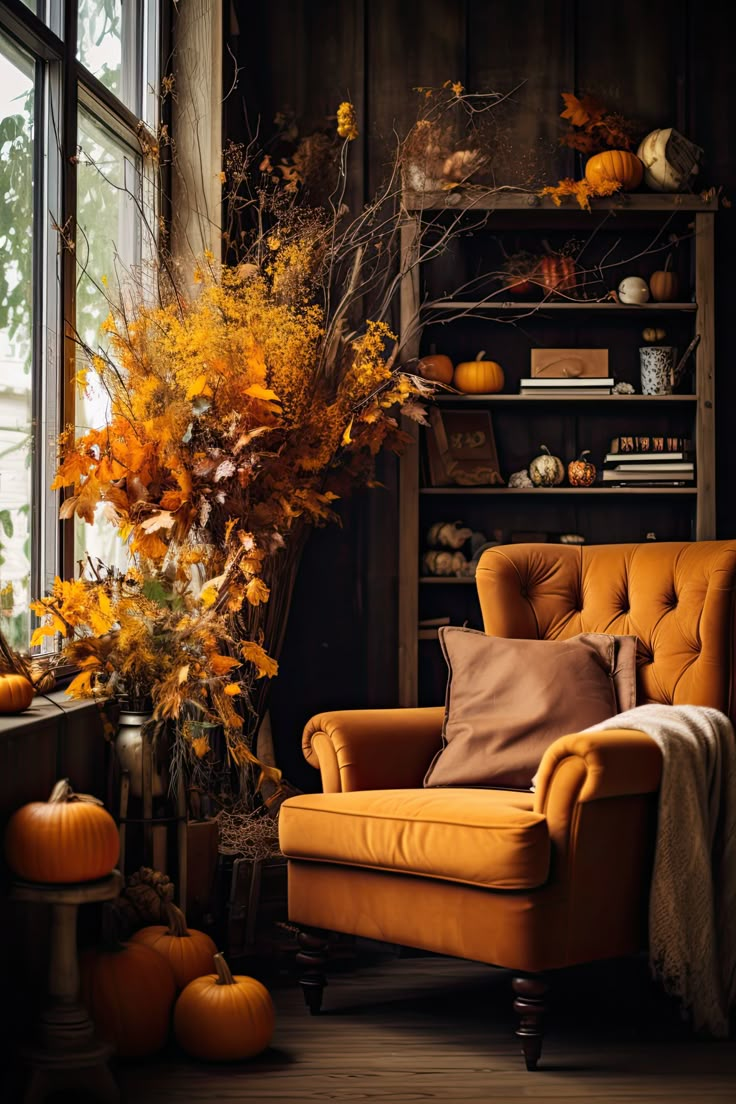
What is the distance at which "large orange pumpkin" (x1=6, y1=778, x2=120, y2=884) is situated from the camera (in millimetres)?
2232

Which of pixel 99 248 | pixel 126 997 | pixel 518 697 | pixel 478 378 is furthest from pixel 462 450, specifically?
pixel 126 997

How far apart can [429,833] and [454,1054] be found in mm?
476

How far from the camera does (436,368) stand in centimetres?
401

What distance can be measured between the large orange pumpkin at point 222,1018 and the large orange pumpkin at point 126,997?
0.17ft

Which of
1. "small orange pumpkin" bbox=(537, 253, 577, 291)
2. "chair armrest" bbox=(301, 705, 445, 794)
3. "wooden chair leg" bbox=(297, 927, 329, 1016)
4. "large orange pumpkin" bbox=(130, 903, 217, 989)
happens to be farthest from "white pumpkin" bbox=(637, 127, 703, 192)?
"large orange pumpkin" bbox=(130, 903, 217, 989)

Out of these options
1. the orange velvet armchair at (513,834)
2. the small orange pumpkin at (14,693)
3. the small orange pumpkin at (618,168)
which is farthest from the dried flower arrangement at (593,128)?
the small orange pumpkin at (14,693)

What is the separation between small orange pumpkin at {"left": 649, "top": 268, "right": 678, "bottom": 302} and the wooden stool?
2.78 metres

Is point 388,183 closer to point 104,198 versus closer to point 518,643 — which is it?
point 104,198

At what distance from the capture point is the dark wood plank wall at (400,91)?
13.8 ft

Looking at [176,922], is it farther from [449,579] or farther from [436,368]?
[436,368]

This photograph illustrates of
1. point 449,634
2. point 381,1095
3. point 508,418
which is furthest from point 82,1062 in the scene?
point 508,418

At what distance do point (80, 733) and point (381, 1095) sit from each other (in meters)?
1.02

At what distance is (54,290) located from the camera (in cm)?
306

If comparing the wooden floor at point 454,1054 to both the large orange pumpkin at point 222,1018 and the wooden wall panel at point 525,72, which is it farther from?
the wooden wall panel at point 525,72
